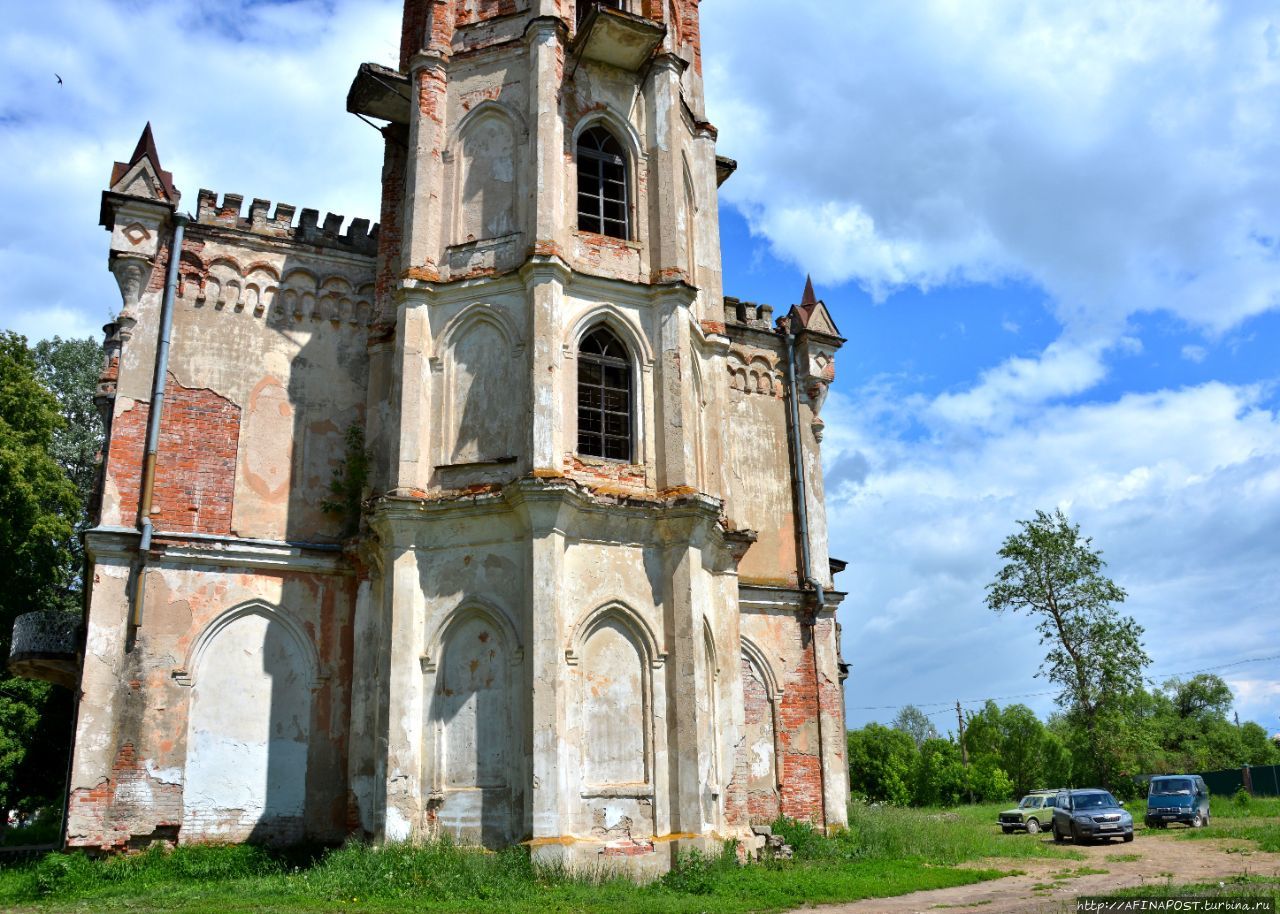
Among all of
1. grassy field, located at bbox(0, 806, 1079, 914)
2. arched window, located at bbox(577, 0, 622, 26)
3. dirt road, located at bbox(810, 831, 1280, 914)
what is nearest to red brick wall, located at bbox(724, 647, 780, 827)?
grassy field, located at bbox(0, 806, 1079, 914)

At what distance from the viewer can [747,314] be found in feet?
72.4

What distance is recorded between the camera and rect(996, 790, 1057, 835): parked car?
28.6 m

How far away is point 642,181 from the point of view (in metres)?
17.0

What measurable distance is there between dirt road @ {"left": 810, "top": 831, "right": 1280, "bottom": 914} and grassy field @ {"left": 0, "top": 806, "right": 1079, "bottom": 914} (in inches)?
25.8

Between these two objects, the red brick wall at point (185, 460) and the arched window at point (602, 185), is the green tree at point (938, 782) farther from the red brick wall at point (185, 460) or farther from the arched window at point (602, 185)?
the red brick wall at point (185, 460)

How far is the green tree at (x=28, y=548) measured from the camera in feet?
79.3

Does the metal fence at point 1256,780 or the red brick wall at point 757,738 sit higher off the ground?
the red brick wall at point 757,738

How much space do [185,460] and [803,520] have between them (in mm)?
11449

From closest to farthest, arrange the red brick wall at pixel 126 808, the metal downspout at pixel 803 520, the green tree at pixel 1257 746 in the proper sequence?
the red brick wall at pixel 126 808 → the metal downspout at pixel 803 520 → the green tree at pixel 1257 746

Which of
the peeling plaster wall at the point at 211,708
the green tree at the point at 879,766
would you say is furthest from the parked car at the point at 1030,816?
the peeling plaster wall at the point at 211,708

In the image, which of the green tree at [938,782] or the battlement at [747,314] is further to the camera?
the green tree at [938,782]

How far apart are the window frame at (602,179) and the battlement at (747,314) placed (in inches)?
215

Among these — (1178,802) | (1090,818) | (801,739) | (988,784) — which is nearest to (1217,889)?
(801,739)

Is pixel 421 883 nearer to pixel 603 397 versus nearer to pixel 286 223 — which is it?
pixel 603 397
